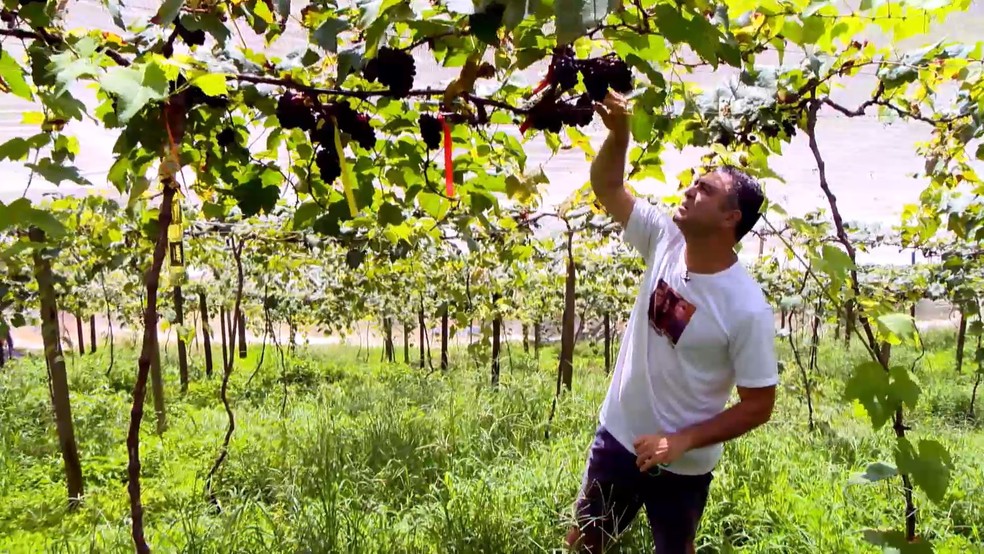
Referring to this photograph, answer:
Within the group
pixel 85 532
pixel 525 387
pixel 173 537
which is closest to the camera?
pixel 173 537

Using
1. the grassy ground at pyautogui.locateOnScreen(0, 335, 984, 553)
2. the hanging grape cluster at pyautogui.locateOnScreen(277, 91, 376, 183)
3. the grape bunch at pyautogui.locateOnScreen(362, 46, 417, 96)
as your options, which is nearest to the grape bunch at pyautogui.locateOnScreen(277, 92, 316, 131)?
the hanging grape cluster at pyautogui.locateOnScreen(277, 91, 376, 183)

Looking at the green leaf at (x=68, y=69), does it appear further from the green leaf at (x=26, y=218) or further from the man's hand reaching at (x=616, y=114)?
the man's hand reaching at (x=616, y=114)

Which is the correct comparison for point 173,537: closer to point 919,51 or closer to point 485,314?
point 919,51

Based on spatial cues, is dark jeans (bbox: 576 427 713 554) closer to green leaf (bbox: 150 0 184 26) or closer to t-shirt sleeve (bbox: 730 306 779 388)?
t-shirt sleeve (bbox: 730 306 779 388)

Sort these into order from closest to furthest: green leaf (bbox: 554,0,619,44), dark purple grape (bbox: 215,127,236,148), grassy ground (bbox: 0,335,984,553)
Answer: green leaf (bbox: 554,0,619,44)
dark purple grape (bbox: 215,127,236,148)
grassy ground (bbox: 0,335,984,553)

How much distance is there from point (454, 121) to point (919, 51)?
3.80 feet

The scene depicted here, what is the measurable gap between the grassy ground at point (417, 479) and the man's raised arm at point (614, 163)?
96 cm

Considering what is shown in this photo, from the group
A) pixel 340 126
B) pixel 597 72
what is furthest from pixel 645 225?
pixel 340 126

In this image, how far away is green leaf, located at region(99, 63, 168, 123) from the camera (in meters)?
0.64

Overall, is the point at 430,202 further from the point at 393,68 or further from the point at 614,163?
the point at 393,68

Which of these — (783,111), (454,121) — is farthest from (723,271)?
(454,121)

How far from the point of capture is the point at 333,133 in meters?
1.12

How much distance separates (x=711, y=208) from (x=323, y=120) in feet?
2.59

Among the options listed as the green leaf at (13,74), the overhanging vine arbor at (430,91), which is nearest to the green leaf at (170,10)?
the overhanging vine arbor at (430,91)
